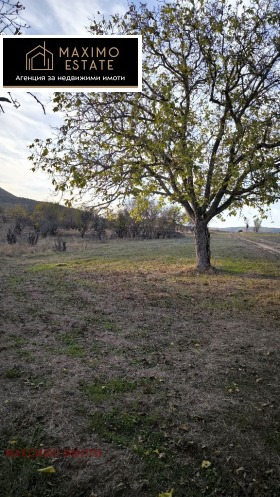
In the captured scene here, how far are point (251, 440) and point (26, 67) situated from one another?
9.84 m

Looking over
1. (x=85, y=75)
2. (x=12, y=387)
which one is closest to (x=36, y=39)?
(x=85, y=75)

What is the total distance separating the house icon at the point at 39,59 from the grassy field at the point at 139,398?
23.6 ft

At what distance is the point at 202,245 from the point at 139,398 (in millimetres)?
14211

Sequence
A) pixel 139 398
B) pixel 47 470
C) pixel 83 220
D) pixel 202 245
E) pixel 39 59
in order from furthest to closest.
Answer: pixel 83 220
pixel 202 245
pixel 39 59
pixel 139 398
pixel 47 470

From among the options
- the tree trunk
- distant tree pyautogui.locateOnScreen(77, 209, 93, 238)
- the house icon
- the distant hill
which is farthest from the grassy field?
the distant hill

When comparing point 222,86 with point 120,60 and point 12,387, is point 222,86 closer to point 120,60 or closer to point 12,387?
point 120,60

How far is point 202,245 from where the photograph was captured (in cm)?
1892

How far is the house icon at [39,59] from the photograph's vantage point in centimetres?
851

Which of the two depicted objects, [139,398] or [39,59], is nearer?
[139,398]

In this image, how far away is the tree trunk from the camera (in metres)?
18.6

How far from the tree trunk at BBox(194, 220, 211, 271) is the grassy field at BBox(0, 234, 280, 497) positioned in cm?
706

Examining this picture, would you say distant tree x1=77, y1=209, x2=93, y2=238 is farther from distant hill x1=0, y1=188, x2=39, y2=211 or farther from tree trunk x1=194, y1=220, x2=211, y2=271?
tree trunk x1=194, y1=220, x2=211, y2=271

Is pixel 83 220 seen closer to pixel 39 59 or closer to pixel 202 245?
pixel 202 245

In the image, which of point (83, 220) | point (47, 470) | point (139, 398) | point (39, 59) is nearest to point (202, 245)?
point (39, 59)
